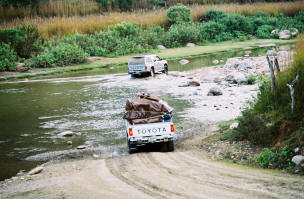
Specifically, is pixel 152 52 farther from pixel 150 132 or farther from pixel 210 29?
pixel 150 132

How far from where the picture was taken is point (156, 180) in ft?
26.7

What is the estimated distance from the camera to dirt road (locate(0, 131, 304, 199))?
7.21m

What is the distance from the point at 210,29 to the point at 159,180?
45.1m

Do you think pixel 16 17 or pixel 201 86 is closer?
pixel 201 86

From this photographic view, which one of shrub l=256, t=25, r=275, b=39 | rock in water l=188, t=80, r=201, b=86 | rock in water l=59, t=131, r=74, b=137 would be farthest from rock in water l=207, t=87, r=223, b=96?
shrub l=256, t=25, r=275, b=39

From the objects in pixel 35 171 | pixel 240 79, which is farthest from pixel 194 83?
pixel 35 171

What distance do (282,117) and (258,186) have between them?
3036 millimetres

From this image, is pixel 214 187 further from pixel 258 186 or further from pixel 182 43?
pixel 182 43

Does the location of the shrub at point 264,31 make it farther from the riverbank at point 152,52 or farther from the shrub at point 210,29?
the shrub at point 210,29

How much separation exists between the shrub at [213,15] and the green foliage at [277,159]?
4710 cm

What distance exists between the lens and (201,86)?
2253 cm

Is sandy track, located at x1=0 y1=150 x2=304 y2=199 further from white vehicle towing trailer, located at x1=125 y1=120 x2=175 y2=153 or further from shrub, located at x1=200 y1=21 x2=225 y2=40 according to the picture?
shrub, located at x1=200 y1=21 x2=225 y2=40

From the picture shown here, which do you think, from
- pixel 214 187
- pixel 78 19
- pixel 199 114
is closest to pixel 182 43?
pixel 78 19

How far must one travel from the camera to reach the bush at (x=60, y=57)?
34875 millimetres
